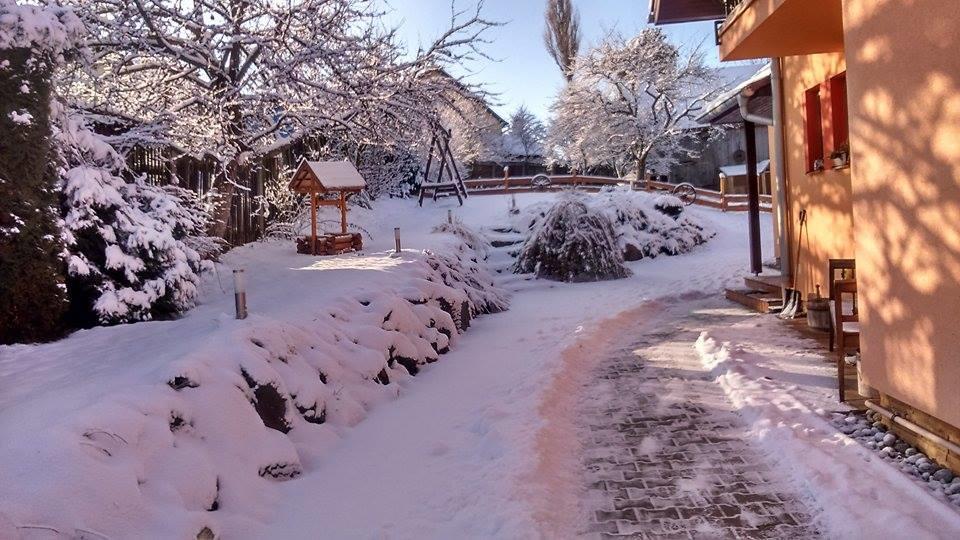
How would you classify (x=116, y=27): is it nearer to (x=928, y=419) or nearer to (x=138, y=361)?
(x=138, y=361)

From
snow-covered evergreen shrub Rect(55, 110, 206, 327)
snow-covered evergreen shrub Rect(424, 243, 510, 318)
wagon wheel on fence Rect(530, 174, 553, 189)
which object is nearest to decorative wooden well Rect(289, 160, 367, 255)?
snow-covered evergreen shrub Rect(424, 243, 510, 318)

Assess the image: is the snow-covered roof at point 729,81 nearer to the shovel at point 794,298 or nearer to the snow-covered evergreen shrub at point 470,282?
the shovel at point 794,298

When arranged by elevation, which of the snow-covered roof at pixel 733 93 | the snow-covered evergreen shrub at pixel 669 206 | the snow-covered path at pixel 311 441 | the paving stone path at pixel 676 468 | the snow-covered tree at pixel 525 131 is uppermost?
the snow-covered tree at pixel 525 131

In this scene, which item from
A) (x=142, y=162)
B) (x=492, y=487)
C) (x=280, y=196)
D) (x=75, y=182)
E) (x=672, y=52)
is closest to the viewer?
(x=492, y=487)

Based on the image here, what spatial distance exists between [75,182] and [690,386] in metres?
5.58

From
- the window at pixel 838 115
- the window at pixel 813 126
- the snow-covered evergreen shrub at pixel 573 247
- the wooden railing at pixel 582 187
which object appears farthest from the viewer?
the wooden railing at pixel 582 187

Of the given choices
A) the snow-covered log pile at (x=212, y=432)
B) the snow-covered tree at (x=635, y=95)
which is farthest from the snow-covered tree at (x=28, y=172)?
the snow-covered tree at (x=635, y=95)

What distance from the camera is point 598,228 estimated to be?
1463cm

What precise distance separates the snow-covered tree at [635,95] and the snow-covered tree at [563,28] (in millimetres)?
6523

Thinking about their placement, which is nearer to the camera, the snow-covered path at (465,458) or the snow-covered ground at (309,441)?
the snow-covered ground at (309,441)

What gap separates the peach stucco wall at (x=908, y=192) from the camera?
357 cm

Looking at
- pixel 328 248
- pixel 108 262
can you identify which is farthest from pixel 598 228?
pixel 108 262

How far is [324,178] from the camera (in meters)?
10.9

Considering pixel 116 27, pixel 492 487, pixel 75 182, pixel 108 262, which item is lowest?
pixel 492 487
